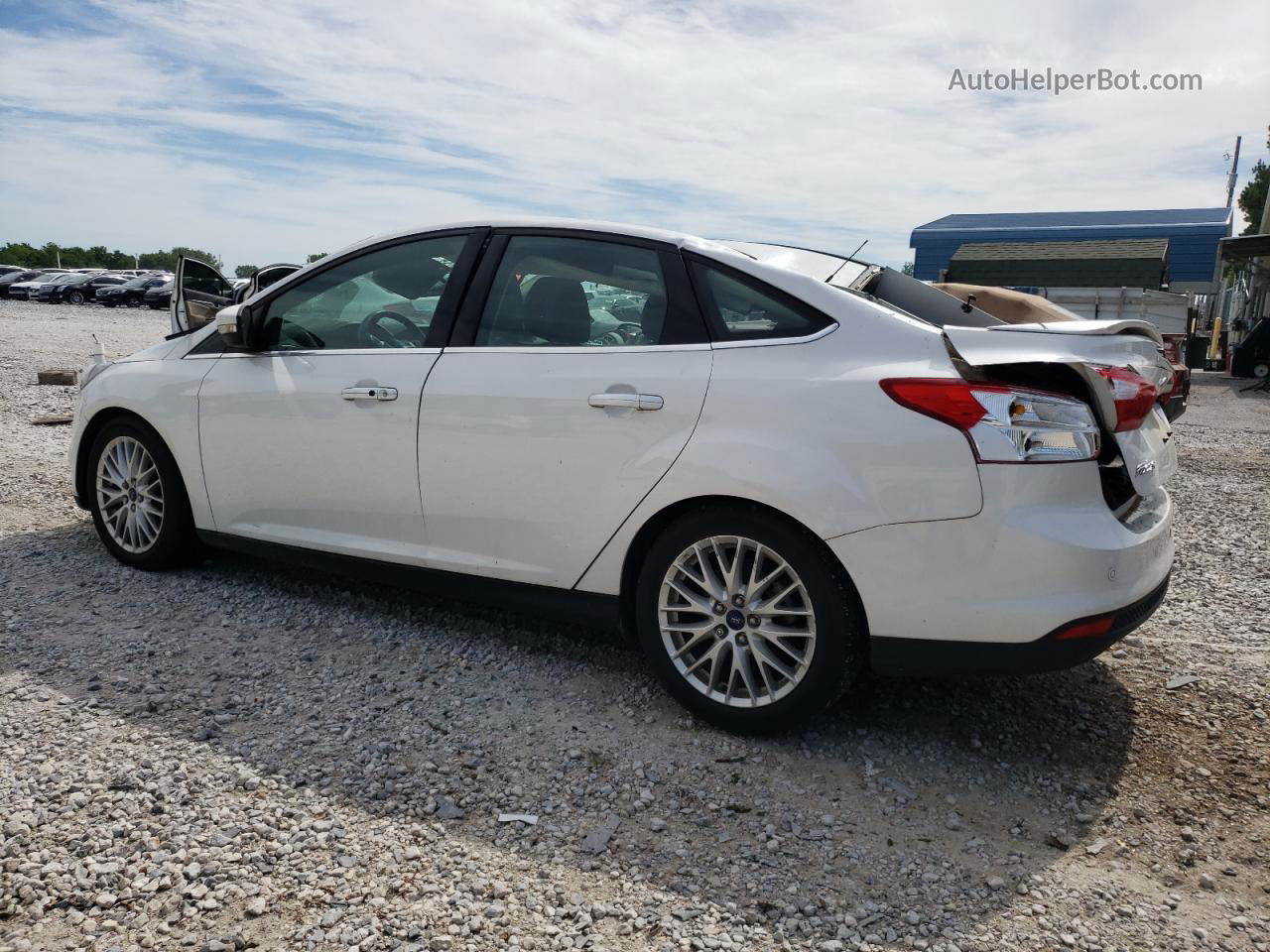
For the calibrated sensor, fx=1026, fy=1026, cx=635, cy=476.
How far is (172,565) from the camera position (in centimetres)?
489

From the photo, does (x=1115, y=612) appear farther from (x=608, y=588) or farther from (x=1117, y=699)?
(x=608, y=588)

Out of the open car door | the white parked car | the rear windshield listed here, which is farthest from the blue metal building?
the white parked car

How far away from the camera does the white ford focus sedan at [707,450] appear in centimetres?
294

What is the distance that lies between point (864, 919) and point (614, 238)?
2.40 meters

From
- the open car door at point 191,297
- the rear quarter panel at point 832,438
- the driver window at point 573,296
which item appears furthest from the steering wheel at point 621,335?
the open car door at point 191,297

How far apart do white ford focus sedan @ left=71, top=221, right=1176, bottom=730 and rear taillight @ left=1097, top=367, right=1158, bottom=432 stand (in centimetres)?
1

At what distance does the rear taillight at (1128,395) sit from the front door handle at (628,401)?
1344 millimetres

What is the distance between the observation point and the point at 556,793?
3076 mm

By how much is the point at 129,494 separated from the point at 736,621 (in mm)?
3252

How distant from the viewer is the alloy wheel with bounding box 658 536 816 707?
3.23 meters

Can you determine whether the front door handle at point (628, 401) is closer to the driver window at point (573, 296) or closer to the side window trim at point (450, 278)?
the driver window at point (573, 296)

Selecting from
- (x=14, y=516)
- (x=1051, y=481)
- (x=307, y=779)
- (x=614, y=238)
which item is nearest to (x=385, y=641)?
(x=307, y=779)

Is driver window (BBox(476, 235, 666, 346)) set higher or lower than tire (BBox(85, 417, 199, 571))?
higher

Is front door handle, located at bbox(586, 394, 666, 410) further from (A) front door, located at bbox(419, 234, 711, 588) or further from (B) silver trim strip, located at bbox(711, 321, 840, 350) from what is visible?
(B) silver trim strip, located at bbox(711, 321, 840, 350)
